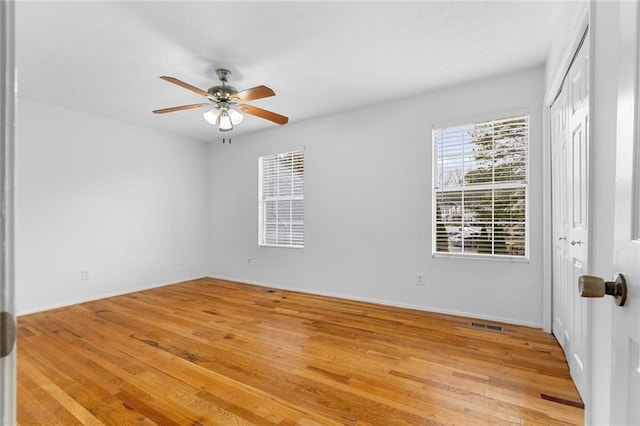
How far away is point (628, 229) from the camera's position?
632mm

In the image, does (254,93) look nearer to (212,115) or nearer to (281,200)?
(212,115)

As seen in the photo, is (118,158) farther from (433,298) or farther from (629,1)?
(629,1)

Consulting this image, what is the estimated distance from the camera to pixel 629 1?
634mm

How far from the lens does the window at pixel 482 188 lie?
Answer: 3283mm

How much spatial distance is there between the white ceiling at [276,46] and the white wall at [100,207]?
66cm

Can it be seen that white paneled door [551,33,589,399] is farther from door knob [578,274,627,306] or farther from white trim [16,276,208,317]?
white trim [16,276,208,317]

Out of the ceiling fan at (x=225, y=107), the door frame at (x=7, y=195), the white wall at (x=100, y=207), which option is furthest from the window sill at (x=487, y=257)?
the white wall at (x=100, y=207)

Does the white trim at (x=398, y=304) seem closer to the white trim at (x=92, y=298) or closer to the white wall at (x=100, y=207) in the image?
the white trim at (x=92, y=298)

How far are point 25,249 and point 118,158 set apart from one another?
163 centimetres

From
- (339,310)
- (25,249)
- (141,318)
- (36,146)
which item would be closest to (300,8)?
(339,310)

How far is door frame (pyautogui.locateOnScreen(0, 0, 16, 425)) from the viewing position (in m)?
0.41

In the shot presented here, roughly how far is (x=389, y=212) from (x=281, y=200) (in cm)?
190

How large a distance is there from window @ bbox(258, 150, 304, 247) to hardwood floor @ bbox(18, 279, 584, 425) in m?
1.57

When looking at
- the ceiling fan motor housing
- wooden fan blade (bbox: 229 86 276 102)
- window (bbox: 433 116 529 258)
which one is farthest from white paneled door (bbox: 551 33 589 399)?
the ceiling fan motor housing
